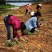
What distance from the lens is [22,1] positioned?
265 ft

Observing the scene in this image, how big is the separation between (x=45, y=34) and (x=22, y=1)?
6809 centimetres

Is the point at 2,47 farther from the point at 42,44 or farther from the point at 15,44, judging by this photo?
the point at 42,44

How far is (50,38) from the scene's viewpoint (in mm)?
12211

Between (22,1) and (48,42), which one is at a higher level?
(48,42)

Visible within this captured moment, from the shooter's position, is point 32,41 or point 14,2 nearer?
point 32,41

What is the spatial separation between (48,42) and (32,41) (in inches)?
25.5

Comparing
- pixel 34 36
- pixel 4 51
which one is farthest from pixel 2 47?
pixel 34 36

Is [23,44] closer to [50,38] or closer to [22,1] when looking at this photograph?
[50,38]

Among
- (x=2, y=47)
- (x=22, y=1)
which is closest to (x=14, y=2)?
(x=22, y=1)

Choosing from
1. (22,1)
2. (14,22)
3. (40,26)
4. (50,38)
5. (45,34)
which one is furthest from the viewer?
(22,1)

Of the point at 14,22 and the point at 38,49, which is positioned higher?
the point at 14,22

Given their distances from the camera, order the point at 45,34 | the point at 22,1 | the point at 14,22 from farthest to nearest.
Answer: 1. the point at 22,1
2. the point at 45,34
3. the point at 14,22

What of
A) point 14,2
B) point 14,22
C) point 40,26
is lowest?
point 14,2

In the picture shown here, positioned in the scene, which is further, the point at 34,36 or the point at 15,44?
the point at 34,36
